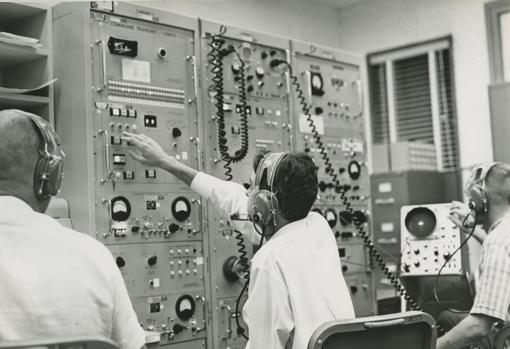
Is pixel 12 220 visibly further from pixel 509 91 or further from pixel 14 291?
pixel 509 91

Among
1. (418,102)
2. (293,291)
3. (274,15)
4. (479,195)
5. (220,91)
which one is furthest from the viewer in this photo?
(418,102)

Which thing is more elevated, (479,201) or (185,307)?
(479,201)

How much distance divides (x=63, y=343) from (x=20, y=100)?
202cm

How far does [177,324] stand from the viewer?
3459mm

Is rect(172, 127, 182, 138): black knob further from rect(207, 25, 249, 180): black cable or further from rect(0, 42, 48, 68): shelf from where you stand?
rect(0, 42, 48, 68): shelf

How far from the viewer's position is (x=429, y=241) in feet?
12.9

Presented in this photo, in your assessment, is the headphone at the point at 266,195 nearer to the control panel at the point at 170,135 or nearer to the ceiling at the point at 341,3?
the control panel at the point at 170,135

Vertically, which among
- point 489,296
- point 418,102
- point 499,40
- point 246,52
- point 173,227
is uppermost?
point 499,40

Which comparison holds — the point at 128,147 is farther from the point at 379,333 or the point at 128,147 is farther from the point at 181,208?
the point at 379,333

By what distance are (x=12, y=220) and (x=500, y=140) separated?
463cm

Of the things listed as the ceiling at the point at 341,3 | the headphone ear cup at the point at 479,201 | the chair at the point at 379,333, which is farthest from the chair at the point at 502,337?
the ceiling at the point at 341,3

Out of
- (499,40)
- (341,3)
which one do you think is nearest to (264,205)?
(499,40)

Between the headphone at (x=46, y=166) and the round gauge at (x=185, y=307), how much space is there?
1.74 metres

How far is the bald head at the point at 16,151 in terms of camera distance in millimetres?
1794
